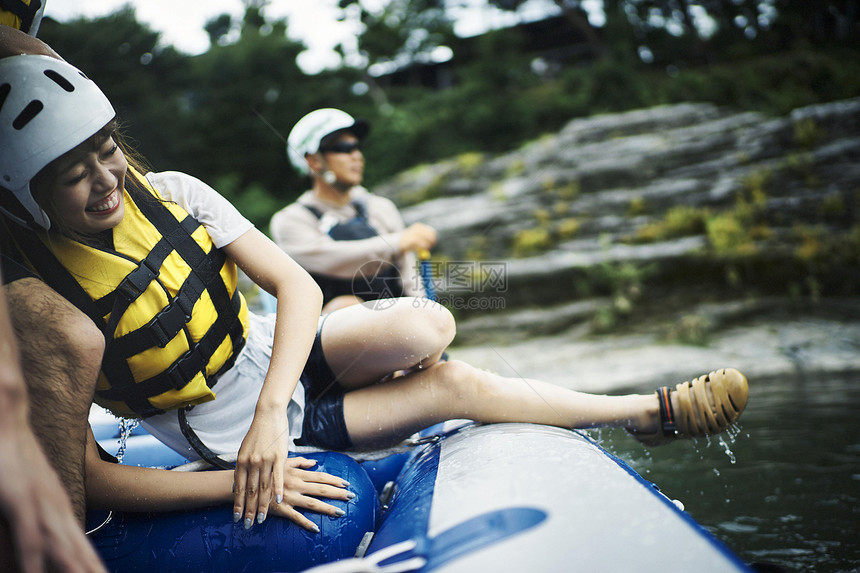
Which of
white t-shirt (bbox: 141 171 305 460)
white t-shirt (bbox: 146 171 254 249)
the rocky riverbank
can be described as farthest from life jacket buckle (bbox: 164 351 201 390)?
the rocky riverbank

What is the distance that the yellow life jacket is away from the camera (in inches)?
37.1

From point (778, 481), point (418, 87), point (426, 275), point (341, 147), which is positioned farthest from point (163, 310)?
point (418, 87)

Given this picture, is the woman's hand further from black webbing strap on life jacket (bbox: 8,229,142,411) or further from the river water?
the river water

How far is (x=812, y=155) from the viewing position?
605cm

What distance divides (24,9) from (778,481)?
2153mm

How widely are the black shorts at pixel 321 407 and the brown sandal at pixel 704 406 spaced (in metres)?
0.76

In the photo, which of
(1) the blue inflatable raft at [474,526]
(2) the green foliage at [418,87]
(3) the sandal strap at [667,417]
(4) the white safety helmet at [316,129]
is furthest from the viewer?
(4) the white safety helmet at [316,129]

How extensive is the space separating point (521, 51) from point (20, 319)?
12.4 meters

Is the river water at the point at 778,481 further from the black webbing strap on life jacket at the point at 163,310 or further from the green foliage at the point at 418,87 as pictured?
the green foliage at the point at 418,87

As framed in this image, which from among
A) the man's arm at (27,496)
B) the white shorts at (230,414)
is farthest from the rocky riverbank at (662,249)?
the man's arm at (27,496)

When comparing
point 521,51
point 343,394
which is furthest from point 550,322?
point 521,51

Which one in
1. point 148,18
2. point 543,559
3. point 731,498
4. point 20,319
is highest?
point 148,18

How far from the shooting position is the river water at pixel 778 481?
4.37 ft

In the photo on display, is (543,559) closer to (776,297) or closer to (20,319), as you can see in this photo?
(20,319)
